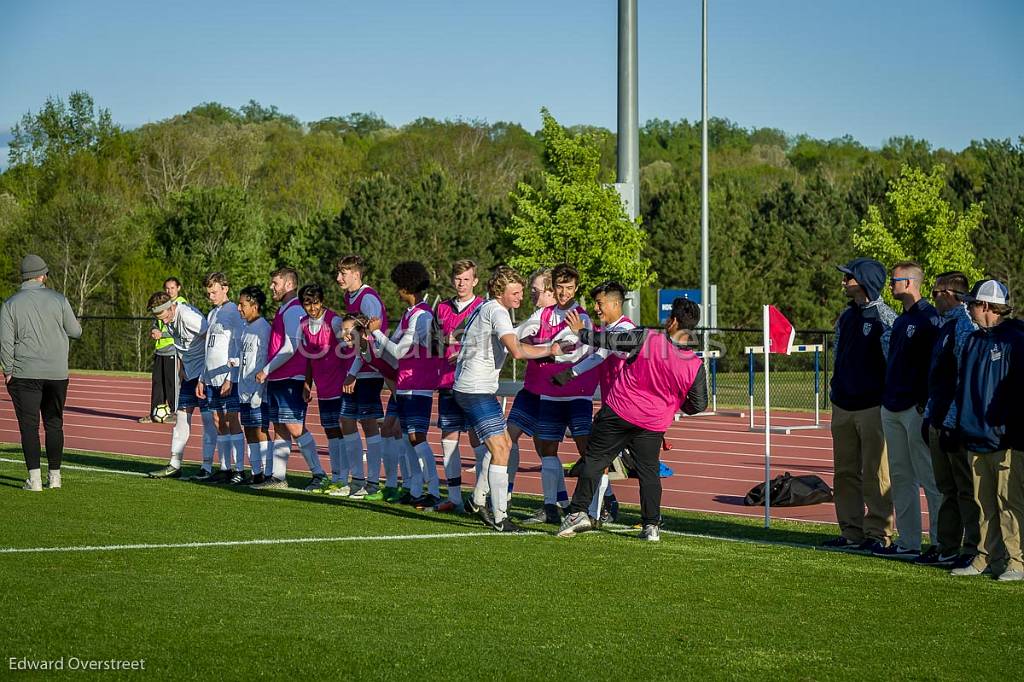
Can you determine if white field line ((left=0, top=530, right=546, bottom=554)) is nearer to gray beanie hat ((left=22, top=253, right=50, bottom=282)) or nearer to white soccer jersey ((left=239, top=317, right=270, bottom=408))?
white soccer jersey ((left=239, top=317, right=270, bottom=408))

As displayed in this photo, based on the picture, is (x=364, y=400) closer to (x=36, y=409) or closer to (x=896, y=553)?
(x=36, y=409)

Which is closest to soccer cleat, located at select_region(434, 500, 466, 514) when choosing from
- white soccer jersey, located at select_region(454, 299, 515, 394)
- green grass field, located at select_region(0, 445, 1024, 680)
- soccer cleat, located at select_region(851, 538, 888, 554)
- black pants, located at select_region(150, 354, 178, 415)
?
green grass field, located at select_region(0, 445, 1024, 680)

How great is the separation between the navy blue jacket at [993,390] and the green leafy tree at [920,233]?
28.2 m

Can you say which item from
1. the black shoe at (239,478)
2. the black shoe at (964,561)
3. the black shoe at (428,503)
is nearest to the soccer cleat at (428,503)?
the black shoe at (428,503)

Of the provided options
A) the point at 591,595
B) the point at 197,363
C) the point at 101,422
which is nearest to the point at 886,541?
the point at 591,595

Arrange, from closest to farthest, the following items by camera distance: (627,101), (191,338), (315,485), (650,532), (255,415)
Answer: (650,532) < (315,485) < (255,415) < (191,338) < (627,101)

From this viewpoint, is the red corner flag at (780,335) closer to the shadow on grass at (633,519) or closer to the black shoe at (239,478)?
the shadow on grass at (633,519)

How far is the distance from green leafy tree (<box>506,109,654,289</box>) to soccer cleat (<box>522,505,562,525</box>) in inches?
840

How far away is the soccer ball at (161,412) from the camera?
2020 centimetres

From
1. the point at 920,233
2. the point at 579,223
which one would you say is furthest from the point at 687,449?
the point at 920,233

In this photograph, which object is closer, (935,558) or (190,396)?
(935,558)

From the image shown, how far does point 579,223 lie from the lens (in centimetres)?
3247

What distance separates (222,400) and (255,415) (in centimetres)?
48

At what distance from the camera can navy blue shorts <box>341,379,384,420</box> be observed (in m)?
11.9
